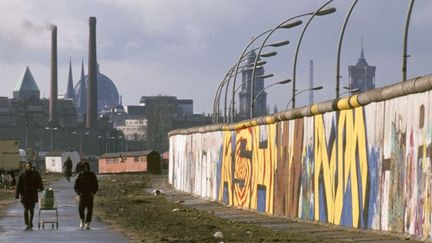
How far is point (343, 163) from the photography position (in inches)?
1163

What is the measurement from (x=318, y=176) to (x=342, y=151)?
8.03 ft

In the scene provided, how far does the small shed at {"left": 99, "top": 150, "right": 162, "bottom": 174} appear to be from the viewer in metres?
133

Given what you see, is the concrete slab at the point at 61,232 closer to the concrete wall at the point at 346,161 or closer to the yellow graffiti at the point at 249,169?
the concrete wall at the point at 346,161

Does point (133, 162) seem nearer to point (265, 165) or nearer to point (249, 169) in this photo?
point (249, 169)

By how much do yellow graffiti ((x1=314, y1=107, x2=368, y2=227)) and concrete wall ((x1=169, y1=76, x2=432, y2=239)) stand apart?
0.07 feet

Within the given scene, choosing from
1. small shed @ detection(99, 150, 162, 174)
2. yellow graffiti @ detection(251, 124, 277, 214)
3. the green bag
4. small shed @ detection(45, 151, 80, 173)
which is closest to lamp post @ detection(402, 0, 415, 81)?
the green bag

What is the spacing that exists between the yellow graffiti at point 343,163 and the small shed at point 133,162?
10050 centimetres

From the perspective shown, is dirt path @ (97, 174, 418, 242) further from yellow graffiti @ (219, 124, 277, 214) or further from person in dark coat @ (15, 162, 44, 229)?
person in dark coat @ (15, 162, 44, 229)

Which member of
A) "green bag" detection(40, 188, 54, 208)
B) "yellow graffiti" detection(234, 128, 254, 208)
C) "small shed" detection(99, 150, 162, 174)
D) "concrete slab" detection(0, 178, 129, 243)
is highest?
"small shed" detection(99, 150, 162, 174)

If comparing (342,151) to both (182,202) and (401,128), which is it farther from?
(182,202)

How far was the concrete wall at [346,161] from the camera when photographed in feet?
77.9

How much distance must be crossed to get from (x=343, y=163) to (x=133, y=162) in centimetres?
10865

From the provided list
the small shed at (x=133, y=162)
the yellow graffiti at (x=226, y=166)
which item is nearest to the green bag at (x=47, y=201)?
the yellow graffiti at (x=226, y=166)

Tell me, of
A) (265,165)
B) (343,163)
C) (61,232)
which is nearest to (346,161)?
(343,163)
